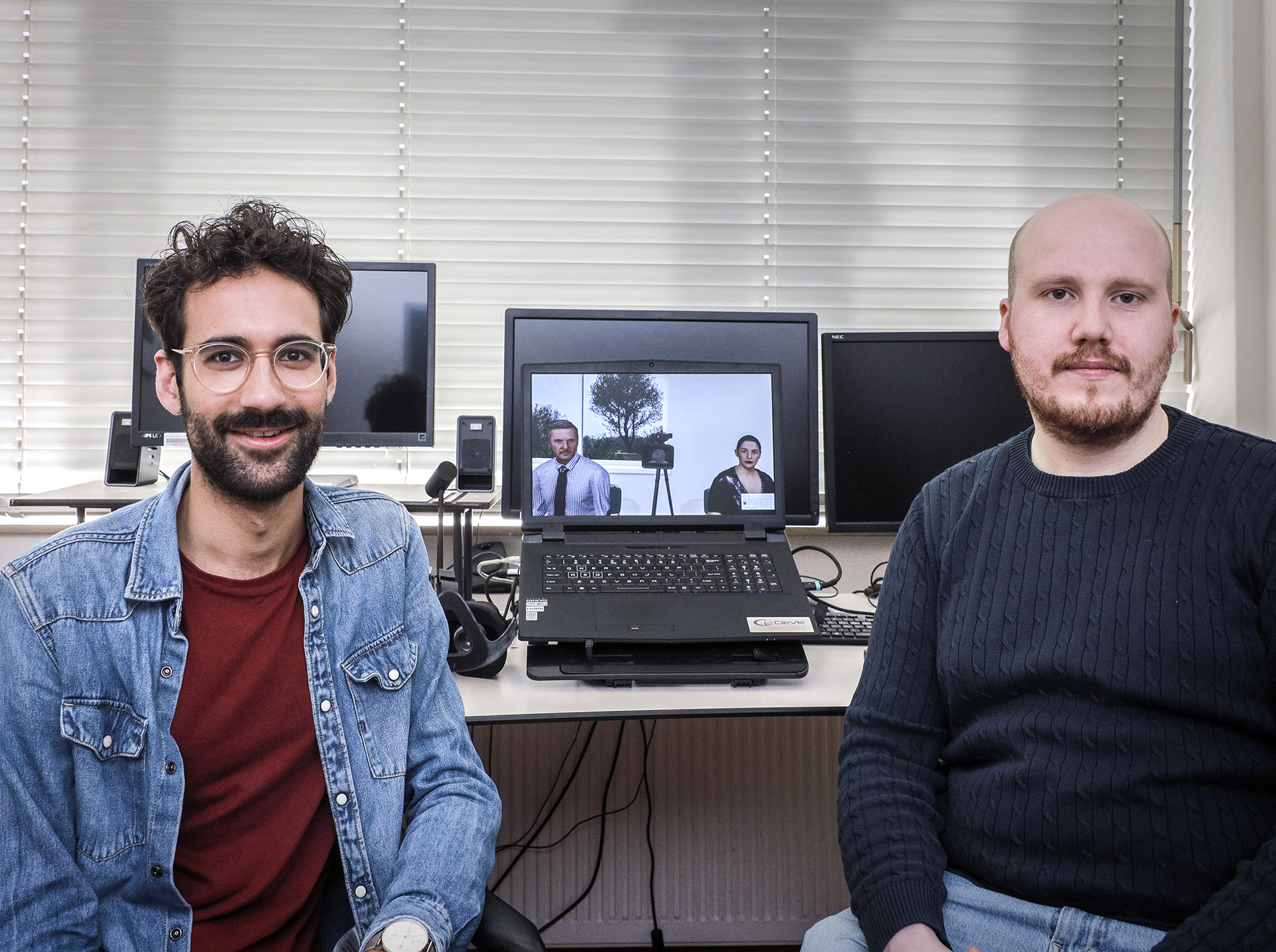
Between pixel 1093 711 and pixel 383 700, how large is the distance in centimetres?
84

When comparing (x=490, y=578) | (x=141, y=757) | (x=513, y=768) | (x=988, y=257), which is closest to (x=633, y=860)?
(x=513, y=768)

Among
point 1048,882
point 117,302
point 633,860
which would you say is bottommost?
point 633,860

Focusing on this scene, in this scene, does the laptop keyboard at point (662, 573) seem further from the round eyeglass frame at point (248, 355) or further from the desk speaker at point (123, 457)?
the desk speaker at point (123, 457)

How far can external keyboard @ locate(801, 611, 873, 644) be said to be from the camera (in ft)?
5.39

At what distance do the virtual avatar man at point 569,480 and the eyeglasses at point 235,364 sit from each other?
1.86 ft

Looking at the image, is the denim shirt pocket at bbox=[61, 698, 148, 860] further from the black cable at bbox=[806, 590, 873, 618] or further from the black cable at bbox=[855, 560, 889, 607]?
the black cable at bbox=[855, 560, 889, 607]

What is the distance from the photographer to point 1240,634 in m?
0.99

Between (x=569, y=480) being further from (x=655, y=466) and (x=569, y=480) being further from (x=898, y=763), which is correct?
(x=898, y=763)

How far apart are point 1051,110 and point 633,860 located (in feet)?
7.15

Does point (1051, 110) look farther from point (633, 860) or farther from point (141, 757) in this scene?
point (141, 757)

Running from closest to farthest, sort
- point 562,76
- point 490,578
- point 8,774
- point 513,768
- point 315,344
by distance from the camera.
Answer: point 8,774
point 315,344
point 490,578
point 513,768
point 562,76

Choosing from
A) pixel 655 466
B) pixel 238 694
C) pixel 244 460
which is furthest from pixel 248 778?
pixel 655 466

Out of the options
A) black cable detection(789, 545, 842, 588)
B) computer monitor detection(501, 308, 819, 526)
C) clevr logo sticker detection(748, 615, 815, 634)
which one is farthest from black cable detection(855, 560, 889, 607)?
clevr logo sticker detection(748, 615, 815, 634)

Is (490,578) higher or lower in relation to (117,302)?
lower
